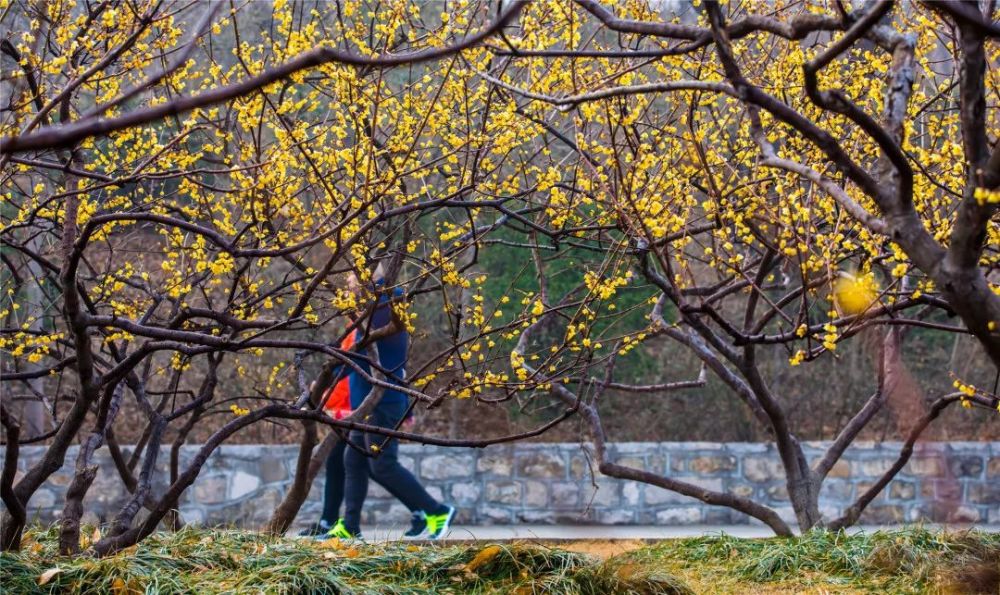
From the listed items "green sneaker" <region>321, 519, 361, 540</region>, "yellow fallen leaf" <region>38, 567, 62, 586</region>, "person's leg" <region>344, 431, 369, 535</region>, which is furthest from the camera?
"person's leg" <region>344, 431, 369, 535</region>

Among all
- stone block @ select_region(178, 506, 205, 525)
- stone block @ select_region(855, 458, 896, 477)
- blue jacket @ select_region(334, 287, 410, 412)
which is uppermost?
blue jacket @ select_region(334, 287, 410, 412)

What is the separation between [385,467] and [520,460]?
8.19 ft

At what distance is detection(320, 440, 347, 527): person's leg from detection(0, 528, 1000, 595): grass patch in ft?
6.71

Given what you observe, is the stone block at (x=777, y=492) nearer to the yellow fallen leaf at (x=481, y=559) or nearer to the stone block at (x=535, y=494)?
the stone block at (x=535, y=494)

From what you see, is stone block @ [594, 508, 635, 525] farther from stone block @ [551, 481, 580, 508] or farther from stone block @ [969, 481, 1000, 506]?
stone block @ [969, 481, 1000, 506]

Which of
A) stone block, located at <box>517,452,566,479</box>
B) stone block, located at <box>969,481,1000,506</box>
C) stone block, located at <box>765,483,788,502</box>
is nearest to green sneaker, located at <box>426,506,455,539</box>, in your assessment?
stone block, located at <box>517,452,566,479</box>

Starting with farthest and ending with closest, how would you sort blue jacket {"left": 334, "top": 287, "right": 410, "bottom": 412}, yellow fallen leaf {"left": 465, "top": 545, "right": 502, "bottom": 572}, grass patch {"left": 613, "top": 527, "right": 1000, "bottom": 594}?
1. blue jacket {"left": 334, "top": 287, "right": 410, "bottom": 412}
2. grass patch {"left": 613, "top": 527, "right": 1000, "bottom": 594}
3. yellow fallen leaf {"left": 465, "top": 545, "right": 502, "bottom": 572}

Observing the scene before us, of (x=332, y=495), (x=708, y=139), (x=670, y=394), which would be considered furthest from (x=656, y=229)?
(x=670, y=394)

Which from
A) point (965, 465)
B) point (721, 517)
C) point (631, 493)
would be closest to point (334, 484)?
point (631, 493)

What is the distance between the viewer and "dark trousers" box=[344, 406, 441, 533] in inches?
263

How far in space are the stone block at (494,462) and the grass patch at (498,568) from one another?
384cm

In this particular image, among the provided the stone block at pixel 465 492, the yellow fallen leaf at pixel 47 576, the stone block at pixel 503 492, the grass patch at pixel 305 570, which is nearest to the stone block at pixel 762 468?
the stone block at pixel 503 492

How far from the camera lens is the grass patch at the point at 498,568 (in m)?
3.78

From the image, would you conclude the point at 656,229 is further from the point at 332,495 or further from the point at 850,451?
the point at 850,451
